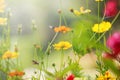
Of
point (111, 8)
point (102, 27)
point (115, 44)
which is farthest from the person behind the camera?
point (102, 27)

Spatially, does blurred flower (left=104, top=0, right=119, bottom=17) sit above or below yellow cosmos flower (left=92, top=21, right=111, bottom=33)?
above

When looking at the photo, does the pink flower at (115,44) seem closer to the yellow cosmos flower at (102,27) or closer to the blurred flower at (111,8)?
the blurred flower at (111,8)

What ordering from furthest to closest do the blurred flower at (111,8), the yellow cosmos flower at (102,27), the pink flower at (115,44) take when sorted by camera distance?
1. the yellow cosmos flower at (102,27)
2. the blurred flower at (111,8)
3. the pink flower at (115,44)

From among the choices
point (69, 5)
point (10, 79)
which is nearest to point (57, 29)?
point (10, 79)

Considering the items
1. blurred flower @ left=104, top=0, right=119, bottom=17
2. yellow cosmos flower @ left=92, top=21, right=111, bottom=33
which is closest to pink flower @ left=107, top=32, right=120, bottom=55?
blurred flower @ left=104, top=0, right=119, bottom=17

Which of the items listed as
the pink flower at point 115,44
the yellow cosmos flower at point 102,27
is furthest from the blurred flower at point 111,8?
the pink flower at point 115,44

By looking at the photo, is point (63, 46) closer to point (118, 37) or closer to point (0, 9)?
point (0, 9)

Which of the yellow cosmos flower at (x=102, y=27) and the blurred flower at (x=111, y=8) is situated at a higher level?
the blurred flower at (x=111, y=8)

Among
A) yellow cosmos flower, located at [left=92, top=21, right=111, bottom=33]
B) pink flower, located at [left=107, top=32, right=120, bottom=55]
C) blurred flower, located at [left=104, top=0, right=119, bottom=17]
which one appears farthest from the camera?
yellow cosmos flower, located at [left=92, top=21, right=111, bottom=33]

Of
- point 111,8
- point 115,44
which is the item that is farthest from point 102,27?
point 115,44

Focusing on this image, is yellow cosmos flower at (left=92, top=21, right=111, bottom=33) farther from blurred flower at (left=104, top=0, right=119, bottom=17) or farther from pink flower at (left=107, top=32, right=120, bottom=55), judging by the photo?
pink flower at (left=107, top=32, right=120, bottom=55)

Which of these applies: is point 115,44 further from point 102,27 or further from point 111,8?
point 102,27
